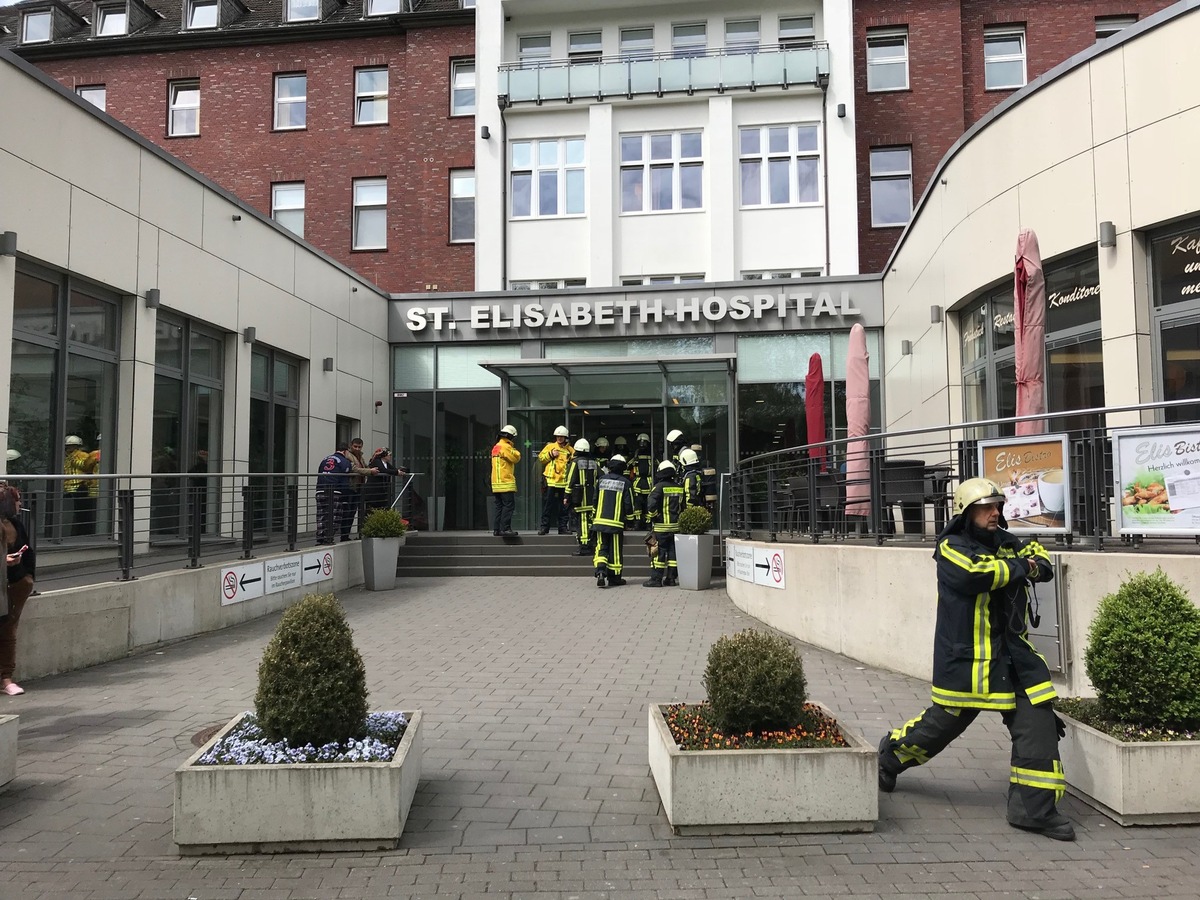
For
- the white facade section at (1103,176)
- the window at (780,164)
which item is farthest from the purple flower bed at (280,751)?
the window at (780,164)

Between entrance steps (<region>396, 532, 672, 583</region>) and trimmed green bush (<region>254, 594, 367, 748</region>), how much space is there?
1075 cm

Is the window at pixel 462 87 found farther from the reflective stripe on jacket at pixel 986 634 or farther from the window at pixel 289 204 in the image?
the reflective stripe on jacket at pixel 986 634

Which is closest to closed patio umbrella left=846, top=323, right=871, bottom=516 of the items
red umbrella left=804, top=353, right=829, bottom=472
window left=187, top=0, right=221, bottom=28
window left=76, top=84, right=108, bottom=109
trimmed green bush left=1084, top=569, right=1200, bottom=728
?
red umbrella left=804, top=353, right=829, bottom=472

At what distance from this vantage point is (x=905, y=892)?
388cm

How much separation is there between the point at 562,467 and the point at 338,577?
464cm

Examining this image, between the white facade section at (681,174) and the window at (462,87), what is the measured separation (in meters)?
1.47

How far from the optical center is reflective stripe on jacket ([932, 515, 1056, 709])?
4.57 m

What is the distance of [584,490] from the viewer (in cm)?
1512

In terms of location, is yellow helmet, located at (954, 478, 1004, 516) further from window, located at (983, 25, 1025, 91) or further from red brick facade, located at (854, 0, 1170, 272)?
window, located at (983, 25, 1025, 91)

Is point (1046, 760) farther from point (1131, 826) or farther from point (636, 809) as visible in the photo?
point (636, 809)

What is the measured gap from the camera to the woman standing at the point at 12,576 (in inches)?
287

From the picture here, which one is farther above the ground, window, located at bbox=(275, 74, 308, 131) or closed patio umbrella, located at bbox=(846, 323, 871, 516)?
window, located at bbox=(275, 74, 308, 131)

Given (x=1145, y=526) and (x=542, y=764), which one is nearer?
(x=542, y=764)

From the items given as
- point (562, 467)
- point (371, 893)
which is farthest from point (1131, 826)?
point (562, 467)
